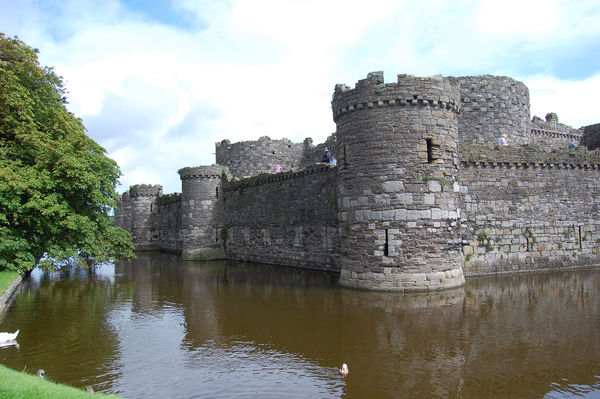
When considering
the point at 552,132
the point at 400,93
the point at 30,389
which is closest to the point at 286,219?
the point at 400,93

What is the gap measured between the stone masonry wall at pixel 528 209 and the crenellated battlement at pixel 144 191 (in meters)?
29.9

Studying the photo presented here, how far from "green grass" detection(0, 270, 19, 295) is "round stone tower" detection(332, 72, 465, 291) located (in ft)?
32.1

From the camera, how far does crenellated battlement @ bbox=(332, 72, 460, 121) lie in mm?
14305

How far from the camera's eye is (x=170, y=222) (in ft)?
121

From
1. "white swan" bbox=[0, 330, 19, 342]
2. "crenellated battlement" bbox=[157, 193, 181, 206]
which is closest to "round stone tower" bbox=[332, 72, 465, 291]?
"white swan" bbox=[0, 330, 19, 342]

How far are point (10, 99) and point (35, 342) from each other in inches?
336

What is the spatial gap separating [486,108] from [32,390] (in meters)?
21.2

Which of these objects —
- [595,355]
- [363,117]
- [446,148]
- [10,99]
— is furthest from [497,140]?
[10,99]

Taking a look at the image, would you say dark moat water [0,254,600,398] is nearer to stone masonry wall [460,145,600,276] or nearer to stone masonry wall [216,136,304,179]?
stone masonry wall [460,145,600,276]

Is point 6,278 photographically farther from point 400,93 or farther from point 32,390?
point 400,93

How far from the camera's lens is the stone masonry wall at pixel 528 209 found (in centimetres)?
1747

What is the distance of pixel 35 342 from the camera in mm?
9469

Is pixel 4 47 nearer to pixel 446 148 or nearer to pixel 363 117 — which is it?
pixel 363 117

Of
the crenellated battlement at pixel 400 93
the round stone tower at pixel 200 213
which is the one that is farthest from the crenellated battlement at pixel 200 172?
the crenellated battlement at pixel 400 93
